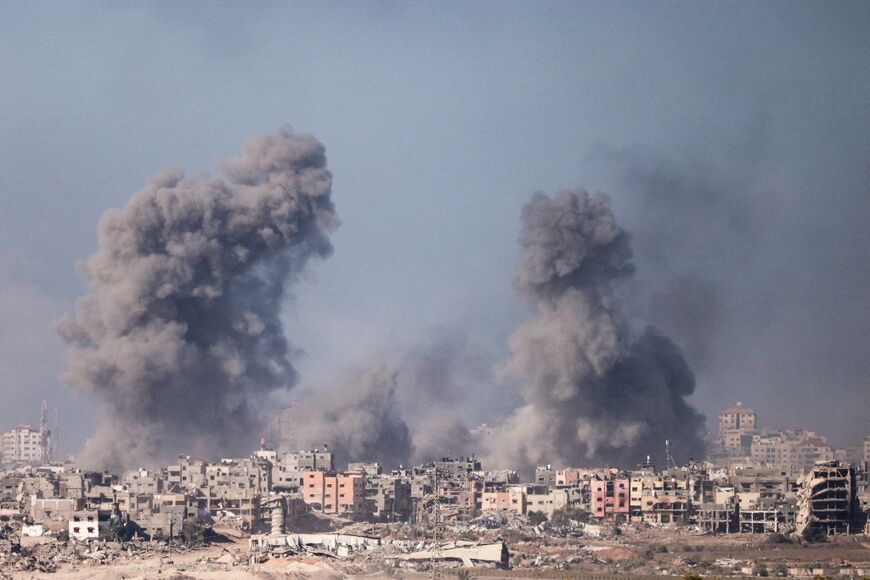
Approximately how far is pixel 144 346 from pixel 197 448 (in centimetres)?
519

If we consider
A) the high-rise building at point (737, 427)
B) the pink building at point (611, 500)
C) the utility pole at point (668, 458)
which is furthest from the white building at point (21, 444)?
the pink building at point (611, 500)

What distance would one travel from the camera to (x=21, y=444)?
421 feet

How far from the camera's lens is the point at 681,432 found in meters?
87.4

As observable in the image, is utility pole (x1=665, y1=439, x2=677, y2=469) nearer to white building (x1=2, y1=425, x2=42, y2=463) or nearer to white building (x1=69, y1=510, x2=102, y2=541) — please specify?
white building (x1=69, y1=510, x2=102, y2=541)

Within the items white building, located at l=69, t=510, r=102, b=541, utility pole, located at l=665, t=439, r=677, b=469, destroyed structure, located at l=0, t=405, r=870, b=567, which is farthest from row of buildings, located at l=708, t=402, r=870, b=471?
white building, located at l=69, t=510, r=102, b=541

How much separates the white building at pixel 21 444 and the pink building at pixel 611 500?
6227 cm

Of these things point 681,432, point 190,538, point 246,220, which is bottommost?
point 190,538

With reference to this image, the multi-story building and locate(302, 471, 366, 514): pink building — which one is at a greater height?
the multi-story building

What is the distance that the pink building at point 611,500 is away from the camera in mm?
71188

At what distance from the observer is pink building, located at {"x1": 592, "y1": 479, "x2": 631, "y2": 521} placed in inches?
2803

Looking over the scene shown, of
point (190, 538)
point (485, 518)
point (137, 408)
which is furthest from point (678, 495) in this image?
Answer: point (137, 408)

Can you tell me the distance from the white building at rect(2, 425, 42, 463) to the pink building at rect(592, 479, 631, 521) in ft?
204

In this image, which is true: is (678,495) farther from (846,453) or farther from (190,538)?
(846,453)

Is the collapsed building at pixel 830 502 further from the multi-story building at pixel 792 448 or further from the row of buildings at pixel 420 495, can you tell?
the multi-story building at pixel 792 448
